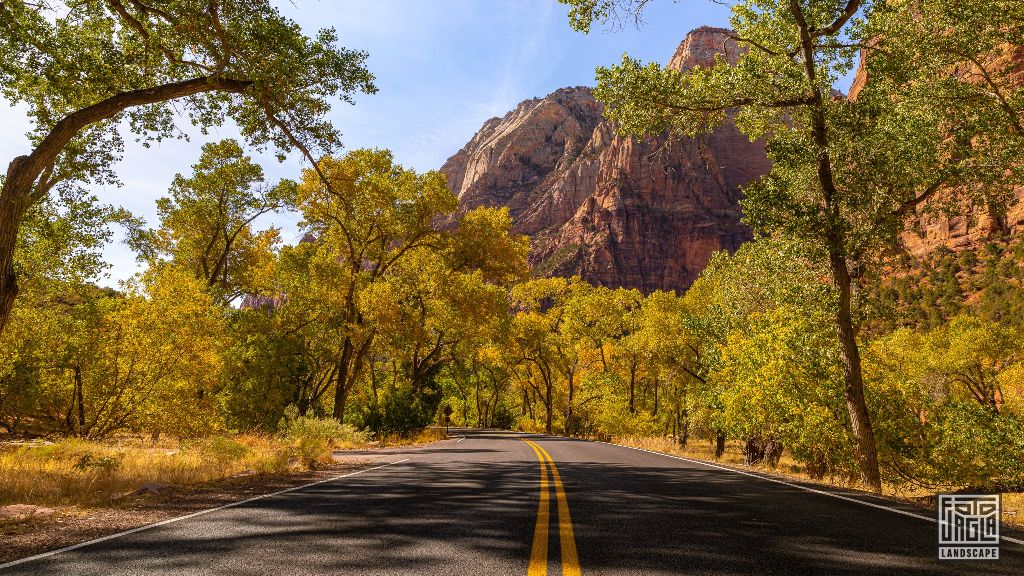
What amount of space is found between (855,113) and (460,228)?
53.4 feet

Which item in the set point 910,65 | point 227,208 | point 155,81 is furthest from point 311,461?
point 227,208

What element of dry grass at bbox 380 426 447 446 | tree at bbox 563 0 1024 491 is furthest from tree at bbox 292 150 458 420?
tree at bbox 563 0 1024 491

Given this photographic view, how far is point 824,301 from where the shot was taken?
457 inches

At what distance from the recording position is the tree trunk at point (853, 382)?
11133 mm

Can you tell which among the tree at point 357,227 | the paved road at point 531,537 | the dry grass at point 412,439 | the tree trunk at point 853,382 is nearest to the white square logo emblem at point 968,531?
the paved road at point 531,537

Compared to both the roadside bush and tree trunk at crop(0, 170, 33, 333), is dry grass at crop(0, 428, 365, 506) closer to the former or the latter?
the roadside bush

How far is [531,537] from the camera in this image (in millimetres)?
4719

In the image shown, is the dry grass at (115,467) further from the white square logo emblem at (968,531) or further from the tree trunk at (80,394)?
the white square logo emblem at (968,531)

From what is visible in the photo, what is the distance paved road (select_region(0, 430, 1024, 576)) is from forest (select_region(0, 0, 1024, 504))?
244 inches

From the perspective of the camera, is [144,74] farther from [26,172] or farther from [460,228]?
[460,228]

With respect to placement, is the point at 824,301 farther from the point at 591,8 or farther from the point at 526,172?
the point at 526,172

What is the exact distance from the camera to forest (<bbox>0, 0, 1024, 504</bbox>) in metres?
10.8

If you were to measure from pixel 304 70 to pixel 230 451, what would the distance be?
8521 millimetres

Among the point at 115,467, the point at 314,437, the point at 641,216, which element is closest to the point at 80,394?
the point at 314,437
